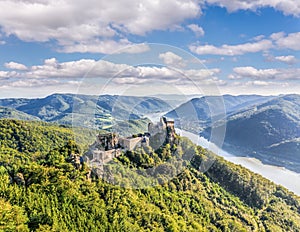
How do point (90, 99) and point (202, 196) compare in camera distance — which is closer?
point (90, 99)

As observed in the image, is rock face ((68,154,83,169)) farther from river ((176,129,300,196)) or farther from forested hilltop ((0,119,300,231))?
river ((176,129,300,196))

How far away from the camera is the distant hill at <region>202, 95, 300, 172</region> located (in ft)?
144

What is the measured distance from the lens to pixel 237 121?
212ft

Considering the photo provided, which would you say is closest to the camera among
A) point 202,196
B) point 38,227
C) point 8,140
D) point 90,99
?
point 90,99

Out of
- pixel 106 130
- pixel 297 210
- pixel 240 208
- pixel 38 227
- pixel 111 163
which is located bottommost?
pixel 297 210

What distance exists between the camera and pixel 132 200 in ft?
32.8

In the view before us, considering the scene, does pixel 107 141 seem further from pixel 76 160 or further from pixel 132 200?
pixel 132 200

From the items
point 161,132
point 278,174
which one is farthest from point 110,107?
point 278,174

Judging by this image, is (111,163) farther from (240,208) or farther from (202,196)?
(240,208)

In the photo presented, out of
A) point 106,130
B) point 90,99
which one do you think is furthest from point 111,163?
point 90,99

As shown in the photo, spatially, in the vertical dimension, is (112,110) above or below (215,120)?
above

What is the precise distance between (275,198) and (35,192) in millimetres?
12400

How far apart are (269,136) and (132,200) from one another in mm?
48871

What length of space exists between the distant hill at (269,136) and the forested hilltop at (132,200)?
23851mm
